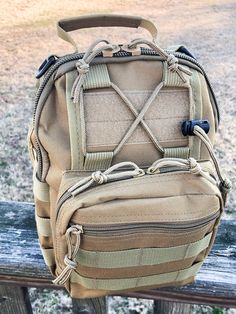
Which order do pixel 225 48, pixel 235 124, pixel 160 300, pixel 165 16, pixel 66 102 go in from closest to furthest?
pixel 66 102 → pixel 160 300 → pixel 235 124 → pixel 225 48 → pixel 165 16

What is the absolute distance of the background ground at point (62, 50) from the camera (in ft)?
7.57

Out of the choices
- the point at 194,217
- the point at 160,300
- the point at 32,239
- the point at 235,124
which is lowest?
the point at 235,124

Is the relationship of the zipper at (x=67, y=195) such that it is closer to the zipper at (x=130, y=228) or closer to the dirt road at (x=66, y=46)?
the zipper at (x=130, y=228)

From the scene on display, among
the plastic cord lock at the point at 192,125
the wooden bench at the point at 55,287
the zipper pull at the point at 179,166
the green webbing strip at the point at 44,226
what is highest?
the plastic cord lock at the point at 192,125

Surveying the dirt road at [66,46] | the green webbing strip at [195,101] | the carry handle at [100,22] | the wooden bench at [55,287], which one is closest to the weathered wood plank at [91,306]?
the wooden bench at [55,287]

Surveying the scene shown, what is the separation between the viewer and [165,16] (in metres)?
4.46

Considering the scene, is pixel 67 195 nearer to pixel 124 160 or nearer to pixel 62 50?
pixel 124 160

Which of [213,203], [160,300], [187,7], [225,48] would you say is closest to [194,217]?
[213,203]

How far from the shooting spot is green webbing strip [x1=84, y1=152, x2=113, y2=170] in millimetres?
863

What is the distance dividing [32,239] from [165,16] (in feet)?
12.3

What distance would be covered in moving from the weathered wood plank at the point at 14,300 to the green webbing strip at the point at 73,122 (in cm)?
42

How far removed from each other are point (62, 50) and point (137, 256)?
308cm

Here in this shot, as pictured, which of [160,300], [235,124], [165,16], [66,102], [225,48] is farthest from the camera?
[165,16]

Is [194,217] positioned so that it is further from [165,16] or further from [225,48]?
[165,16]
